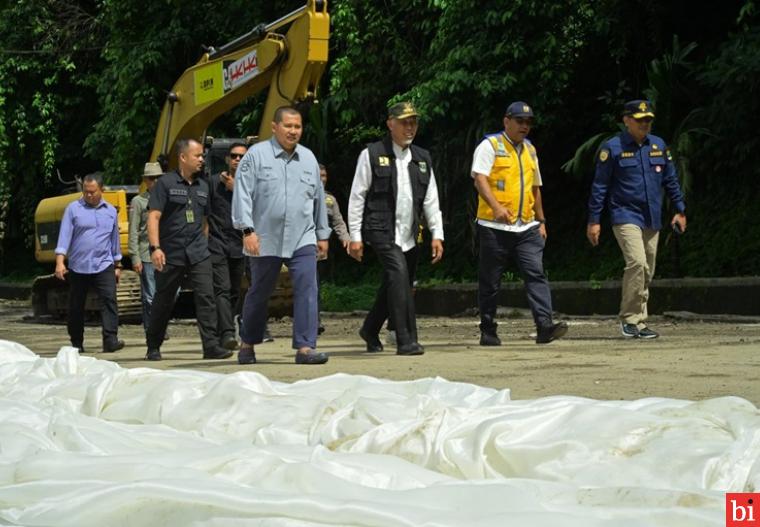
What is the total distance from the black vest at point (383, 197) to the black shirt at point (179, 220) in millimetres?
1538

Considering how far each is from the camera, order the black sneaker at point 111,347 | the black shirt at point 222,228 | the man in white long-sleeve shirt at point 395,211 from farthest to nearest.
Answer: the black sneaker at point 111,347 < the black shirt at point 222,228 < the man in white long-sleeve shirt at point 395,211

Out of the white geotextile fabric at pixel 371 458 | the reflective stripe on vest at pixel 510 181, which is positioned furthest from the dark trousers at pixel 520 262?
the white geotextile fabric at pixel 371 458

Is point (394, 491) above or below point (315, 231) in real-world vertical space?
below

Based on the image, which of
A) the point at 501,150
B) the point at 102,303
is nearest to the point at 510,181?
the point at 501,150

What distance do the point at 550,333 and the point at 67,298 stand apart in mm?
10923

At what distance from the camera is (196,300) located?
12383 millimetres

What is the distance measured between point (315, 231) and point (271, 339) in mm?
3535

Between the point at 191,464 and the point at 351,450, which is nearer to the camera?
the point at 191,464

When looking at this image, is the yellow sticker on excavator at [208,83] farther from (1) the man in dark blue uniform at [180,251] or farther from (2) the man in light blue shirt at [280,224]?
(2) the man in light blue shirt at [280,224]

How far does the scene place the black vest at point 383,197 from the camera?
11.8m

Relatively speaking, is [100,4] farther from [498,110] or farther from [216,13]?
[498,110]

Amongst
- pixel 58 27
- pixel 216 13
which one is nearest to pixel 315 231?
pixel 216 13

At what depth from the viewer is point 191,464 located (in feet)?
17.1

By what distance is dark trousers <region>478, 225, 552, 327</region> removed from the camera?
12.4 meters
